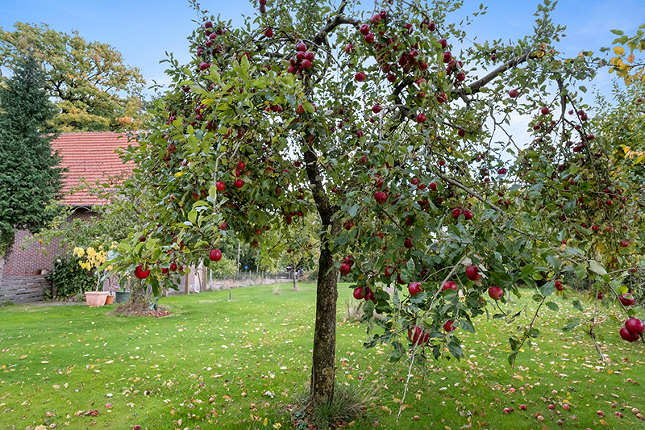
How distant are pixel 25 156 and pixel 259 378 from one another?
1065cm

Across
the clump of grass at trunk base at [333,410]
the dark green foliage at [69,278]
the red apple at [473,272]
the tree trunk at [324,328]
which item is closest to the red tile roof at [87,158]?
the dark green foliage at [69,278]

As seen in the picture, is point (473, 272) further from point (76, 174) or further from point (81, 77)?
point (81, 77)

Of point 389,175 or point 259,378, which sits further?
point 259,378

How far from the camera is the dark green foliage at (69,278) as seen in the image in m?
12.5

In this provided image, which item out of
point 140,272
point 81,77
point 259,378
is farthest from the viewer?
point 81,77

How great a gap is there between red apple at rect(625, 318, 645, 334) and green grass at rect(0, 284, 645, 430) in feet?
0.94

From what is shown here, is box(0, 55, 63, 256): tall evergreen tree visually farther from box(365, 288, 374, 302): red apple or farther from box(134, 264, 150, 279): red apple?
A: box(365, 288, 374, 302): red apple

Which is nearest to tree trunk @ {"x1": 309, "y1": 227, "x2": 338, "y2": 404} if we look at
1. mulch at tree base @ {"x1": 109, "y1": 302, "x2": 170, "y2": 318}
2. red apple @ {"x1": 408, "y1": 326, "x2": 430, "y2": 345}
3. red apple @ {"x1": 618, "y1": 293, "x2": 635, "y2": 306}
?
red apple @ {"x1": 408, "y1": 326, "x2": 430, "y2": 345}

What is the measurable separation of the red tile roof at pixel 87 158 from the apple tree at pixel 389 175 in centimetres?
1203

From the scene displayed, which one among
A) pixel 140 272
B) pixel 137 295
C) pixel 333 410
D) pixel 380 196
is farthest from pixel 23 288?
pixel 380 196

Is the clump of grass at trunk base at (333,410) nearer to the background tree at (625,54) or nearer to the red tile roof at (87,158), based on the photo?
the background tree at (625,54)

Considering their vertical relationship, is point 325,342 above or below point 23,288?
above

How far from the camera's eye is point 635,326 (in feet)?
4.79

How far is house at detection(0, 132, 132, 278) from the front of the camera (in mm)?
12922
